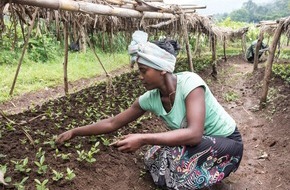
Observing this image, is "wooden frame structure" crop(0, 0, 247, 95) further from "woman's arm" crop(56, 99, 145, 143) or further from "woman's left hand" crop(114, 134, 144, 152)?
"woman's left hand" crop(114, 134, 144, 152)

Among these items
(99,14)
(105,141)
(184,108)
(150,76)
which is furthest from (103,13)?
(184,108)

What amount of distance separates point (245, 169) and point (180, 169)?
145 cm

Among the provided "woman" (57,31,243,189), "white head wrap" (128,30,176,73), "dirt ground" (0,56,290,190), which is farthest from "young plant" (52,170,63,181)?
"white head wrap" (128,30,176,73)

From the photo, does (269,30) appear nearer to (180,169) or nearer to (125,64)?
(125,64)

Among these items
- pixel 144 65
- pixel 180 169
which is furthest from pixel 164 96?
pixel 180 169

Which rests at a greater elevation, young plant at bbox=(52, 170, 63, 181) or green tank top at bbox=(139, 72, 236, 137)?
green tank top at bbox=(139, 72, 236, 137)

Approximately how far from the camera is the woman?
2.62 metres

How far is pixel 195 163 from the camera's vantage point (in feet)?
9.58

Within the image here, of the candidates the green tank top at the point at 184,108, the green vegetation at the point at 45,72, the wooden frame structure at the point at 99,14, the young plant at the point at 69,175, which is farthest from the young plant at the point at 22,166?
the green vegetation at the point at 45,72

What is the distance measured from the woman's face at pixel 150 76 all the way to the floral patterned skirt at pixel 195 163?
22.4 inches

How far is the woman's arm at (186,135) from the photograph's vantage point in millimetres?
2486

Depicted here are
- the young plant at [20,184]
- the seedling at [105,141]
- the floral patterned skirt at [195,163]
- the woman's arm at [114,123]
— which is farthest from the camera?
the seedling at [105,141]

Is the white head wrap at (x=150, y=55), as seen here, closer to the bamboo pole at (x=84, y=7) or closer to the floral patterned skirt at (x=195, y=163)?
the floral patterned skirt at (x=195, y=163)

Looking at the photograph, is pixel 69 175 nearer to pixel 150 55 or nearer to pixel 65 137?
pixel 65 137
